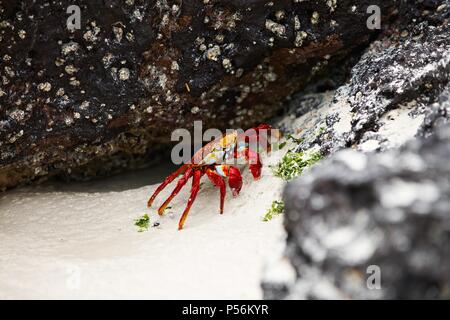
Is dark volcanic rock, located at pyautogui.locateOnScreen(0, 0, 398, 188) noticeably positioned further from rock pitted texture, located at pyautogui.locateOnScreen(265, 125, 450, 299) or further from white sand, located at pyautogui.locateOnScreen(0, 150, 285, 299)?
rock pitted texture, located at pyautogui.locateOnScreen(265, 125, 450, 299)

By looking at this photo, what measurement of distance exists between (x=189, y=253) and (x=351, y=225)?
55.8 inches

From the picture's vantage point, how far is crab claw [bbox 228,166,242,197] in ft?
12.5

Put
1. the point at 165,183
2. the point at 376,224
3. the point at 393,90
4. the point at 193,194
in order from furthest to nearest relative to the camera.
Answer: the point at 165,183
the point at 193,194
the point at 393,90
the point at 376,224

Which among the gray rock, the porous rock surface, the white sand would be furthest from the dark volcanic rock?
the porous rock surface

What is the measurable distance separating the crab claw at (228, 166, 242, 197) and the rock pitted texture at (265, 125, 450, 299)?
71.6 inches

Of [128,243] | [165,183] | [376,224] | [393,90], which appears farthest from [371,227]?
[165,183]

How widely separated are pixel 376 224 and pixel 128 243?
2.11 meters

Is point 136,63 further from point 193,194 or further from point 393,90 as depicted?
point 393,90

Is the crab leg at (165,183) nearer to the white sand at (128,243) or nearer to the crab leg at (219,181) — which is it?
the white sand at (128,243)

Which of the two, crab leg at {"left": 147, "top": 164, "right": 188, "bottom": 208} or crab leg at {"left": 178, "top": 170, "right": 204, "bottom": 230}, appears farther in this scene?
crab leg at {"left": 147, "top": 164, "right": 188, "bottom": 208}

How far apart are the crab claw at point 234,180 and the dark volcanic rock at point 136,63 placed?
0.84m

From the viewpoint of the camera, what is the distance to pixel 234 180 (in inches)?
151
